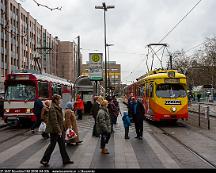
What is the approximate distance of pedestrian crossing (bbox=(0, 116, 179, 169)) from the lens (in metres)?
9.50

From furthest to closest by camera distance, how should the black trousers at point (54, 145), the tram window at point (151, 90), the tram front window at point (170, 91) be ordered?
the tram window at point (151, 90)
the tram front window at point (170, 91)
the black trousers at point (54, 145)

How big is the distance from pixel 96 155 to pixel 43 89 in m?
11.9

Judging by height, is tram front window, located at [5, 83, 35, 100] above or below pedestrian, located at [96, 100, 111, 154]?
above

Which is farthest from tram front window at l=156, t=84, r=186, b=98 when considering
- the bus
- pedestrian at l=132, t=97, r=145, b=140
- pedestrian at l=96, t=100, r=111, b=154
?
pedestrian at l=96, t=100, r=111, b=154

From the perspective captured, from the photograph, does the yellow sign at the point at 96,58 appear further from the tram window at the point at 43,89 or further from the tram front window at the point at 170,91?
the tram front window at the point at 170,91

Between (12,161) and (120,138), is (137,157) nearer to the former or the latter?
(12,161)

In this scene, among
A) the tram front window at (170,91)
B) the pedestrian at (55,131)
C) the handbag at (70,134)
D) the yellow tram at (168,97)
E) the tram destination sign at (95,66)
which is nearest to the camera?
the pedestrian at (55,131)

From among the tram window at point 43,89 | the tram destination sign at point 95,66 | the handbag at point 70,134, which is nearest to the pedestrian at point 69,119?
the handbag at point 70,134

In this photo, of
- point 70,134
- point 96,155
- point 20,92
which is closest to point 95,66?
point 20,92

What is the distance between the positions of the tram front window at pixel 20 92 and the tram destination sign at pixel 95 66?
6704mm

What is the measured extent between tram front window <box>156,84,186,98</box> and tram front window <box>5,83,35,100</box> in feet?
22.9

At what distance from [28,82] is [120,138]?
313 inches

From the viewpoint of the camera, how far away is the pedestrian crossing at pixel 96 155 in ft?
31.2

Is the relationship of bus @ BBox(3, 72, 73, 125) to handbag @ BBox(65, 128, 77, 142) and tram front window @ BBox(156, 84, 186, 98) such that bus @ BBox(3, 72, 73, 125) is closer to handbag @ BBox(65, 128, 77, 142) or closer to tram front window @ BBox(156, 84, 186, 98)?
tram front window @ BBox(156, 84, 186, 98)
